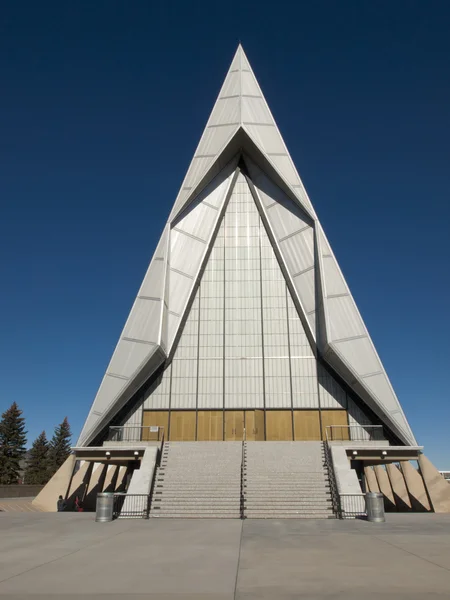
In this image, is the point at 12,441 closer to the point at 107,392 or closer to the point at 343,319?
the point at 107,392

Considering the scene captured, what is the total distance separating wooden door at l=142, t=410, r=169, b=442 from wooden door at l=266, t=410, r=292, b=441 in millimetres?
5948

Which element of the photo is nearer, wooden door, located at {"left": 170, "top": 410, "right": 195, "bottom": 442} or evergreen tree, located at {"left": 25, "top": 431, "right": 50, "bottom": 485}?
wooden door, located at {"left": 170, "top": 410, "right": 195, "bottom": 442}

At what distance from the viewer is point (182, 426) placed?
26219 millimetres

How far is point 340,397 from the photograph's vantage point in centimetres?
2619

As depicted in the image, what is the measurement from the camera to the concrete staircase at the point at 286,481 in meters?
15.9

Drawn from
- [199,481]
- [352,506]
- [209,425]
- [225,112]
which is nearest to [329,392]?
[209,425]

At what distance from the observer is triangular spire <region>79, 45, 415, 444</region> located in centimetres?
2388

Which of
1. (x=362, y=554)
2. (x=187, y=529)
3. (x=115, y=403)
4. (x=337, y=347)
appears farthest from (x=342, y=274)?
(x=362, y=554)

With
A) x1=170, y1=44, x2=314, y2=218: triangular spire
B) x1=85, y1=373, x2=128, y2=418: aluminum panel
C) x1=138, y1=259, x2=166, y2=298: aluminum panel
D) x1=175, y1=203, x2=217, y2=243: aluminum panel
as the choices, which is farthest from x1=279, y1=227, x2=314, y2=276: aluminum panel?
x1=85, y1=373, x2=128, y2=418: aluminum panel

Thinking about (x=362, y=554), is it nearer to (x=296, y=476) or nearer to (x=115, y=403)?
(x=296, y=476)

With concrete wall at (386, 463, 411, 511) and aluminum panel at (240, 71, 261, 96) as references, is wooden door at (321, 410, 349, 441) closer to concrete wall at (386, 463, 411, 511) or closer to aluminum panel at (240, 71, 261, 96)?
concrete wall at (386, 463, 411, 511)

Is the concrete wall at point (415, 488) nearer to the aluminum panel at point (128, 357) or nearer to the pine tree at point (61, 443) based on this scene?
the aluminum panel at point (128, 357)

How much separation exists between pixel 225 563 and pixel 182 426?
19208 mm

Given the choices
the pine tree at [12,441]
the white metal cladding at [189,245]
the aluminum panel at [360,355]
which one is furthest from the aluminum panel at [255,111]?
the pine tree at [12,441]
